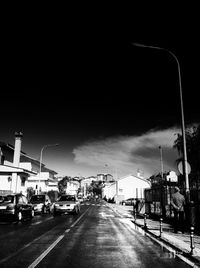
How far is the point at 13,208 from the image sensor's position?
17.3 metres

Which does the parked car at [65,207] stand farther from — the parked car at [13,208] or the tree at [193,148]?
the tree at [193,148]

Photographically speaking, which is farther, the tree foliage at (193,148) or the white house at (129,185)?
the white house at (129,185)

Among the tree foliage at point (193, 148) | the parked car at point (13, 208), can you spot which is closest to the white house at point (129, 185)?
the tree foliage at point (193, 148)

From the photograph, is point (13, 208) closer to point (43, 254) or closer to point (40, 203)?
point (40, 203)

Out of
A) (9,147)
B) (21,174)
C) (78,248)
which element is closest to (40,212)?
(21,174)

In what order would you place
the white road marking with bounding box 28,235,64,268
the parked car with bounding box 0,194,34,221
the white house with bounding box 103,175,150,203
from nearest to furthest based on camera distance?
the white road marking with bounding box 28,235,64,268 < the parked car with bounding box 0,194,34,221 < the white house with bounding box 103,175,150,203

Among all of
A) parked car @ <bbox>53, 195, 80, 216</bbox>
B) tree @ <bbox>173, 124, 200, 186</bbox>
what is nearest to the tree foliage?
tree @ <bbox>173, 124, 200, 186</bbox>

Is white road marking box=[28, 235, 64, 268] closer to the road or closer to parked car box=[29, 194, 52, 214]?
the road

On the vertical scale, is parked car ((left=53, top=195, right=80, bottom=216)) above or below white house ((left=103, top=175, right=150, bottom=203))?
below

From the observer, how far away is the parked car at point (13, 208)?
17094 millimetres

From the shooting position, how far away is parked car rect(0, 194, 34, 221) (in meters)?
17.1

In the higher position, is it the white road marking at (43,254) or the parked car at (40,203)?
the parked car at (40,203)

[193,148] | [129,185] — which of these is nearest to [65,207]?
[193,148]

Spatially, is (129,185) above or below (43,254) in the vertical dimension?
above
